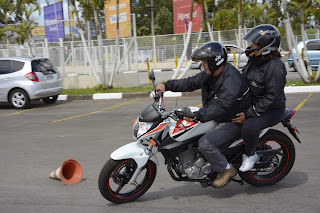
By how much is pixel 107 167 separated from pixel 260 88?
171 cm

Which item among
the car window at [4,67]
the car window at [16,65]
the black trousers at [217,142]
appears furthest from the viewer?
the car window at [4,67]

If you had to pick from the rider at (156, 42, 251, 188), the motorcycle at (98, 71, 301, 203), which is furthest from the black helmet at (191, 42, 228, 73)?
the motorcycle at (98, 71, 301, 203)

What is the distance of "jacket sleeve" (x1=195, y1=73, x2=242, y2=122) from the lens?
12.2 feet

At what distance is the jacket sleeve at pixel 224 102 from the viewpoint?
3.73 m

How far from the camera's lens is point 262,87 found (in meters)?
4.00

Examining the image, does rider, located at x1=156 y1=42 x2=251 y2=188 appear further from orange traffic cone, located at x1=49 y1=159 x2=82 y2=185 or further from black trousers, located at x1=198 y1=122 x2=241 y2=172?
orange traffic cone, located at x1=49 y1=159 x2=82 y2=185

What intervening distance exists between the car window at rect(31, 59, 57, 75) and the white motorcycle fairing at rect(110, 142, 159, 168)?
30.1ft

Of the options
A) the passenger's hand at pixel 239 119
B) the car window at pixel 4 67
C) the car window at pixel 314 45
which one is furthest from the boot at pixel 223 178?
the car window at pixel 314 45

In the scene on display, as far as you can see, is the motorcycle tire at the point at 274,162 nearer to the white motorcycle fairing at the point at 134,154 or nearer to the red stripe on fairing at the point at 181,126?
the red stripe on fairing at the point at 181,126

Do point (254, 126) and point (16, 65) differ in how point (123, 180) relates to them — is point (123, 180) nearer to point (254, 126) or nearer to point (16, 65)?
point (254, 126)

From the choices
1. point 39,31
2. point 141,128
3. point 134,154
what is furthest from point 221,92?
point 39,31

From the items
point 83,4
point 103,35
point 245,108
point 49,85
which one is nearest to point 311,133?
point 245,108

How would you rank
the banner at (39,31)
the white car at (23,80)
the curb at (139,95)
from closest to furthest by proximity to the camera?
the white car at (23,80), the curb at (139,95), the banner at (39,31)

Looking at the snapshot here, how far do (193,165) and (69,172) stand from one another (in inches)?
72.0
